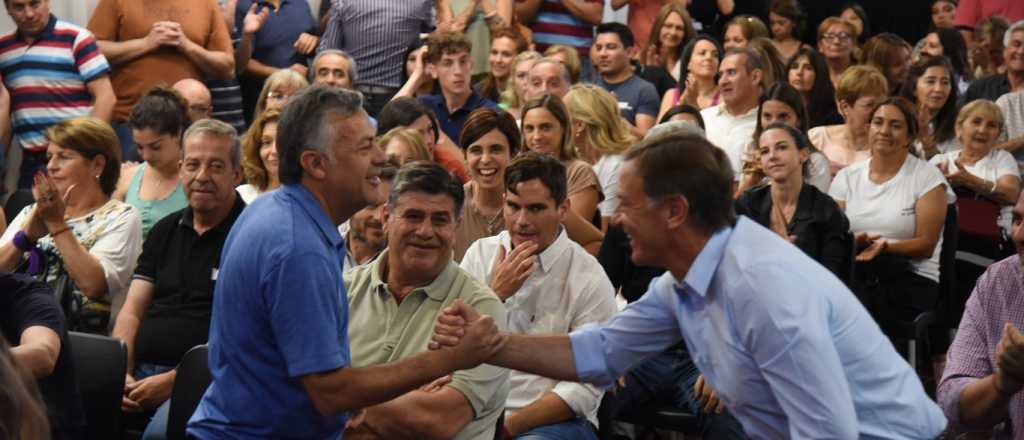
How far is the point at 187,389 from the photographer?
3760 millimetres

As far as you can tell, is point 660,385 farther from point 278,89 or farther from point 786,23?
point 786,23

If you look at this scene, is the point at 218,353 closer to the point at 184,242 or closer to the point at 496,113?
the point at 184,242

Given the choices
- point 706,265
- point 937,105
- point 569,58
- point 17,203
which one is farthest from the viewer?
point 569,58

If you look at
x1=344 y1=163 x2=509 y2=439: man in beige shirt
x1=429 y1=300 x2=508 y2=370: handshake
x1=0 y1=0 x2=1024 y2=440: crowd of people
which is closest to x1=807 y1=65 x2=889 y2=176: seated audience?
x1=0 y1=0 x2=1024 y2=440: crowd of people

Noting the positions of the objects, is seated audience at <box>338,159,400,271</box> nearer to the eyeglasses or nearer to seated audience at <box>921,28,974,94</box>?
the eyeglasses

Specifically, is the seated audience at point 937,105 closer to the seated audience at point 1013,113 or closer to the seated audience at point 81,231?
the seated audience at point 1013,113

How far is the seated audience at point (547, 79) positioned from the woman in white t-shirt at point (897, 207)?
1519 mm

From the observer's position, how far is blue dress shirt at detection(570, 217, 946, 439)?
2.54m

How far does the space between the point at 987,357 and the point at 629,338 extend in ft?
3.33

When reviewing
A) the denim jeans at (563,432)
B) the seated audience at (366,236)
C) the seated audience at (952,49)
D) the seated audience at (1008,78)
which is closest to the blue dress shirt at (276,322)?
the denim jeans at (563,432)

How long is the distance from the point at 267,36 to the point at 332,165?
5.57 m

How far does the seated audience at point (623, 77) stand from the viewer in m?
7.68

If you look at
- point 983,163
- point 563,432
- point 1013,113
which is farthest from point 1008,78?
point 563,432

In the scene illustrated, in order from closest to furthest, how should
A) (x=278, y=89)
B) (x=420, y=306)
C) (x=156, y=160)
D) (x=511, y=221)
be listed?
(x=420, y=306) < (x=511, y=221) < (x=156, y=160) < (x=278, y=89)
